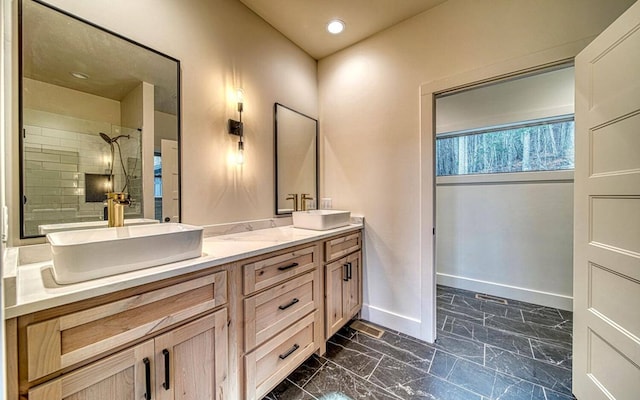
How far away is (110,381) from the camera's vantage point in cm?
91

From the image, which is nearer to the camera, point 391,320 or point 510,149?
point 391,320

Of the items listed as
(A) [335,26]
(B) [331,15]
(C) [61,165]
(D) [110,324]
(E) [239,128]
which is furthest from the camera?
(A) [335,26]


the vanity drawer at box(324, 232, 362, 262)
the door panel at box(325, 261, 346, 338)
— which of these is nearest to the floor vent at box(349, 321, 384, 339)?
the door panel at box(325, 261, 346, 338)

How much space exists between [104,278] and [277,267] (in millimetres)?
787

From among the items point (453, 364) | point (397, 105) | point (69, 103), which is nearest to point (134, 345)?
point (69, 103)

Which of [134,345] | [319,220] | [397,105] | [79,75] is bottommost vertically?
[134,345]

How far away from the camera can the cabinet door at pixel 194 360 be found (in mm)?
1033

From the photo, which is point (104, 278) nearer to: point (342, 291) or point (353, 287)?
point (342, 291)

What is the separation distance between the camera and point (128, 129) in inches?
55.8

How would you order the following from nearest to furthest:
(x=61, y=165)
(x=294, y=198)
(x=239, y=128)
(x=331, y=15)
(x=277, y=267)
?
(x=61, y=165) → (x=277, y=267) → (x=239, y=128) → (x=331, y=15) → (x=294, y=198)

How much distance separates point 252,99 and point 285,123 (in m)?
0.38

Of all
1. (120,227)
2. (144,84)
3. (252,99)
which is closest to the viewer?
(120,227)

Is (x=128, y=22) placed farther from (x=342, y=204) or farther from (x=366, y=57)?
(x=342, y=204)

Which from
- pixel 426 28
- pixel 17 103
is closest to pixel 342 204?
pixel 426 28
